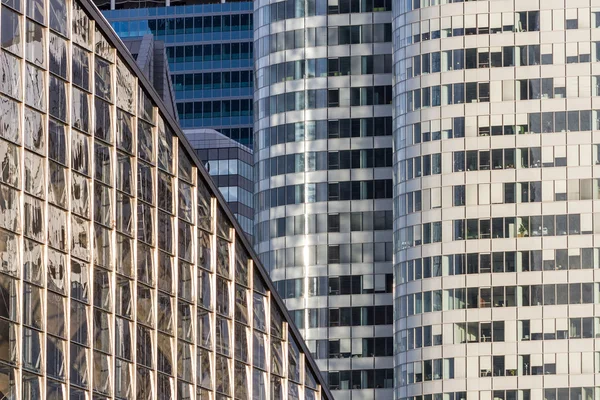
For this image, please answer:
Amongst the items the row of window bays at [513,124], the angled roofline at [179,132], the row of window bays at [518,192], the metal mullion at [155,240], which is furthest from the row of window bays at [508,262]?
the metal mullion at [155,240]

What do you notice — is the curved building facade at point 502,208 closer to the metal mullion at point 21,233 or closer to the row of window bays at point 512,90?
the row of window bays at point 512,90

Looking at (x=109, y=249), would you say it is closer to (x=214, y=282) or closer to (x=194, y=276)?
(x=194, y=276)

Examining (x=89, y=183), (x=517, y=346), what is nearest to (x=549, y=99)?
(x=517, y=346)

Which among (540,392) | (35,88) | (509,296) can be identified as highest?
(509,296)

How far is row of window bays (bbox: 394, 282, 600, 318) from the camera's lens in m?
192

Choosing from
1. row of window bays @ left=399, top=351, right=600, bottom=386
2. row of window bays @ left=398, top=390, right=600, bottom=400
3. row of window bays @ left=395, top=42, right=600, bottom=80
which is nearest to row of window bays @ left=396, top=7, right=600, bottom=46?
row of window bays @ left=395, top=42, right=600, bottom=80

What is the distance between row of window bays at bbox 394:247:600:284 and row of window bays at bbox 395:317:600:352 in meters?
4.10

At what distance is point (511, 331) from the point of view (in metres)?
192

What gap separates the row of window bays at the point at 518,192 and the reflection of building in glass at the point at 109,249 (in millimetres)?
67413

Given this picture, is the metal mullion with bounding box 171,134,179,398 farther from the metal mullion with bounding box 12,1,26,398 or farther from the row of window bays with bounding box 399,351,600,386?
the row of window bays with bounding box 399,351,600,386

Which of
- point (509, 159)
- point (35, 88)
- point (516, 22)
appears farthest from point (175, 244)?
point (516, 22)

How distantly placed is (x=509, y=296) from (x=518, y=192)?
27.3ft

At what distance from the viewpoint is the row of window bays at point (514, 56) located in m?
195

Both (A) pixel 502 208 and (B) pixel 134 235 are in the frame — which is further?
(A) pixel 502 208
